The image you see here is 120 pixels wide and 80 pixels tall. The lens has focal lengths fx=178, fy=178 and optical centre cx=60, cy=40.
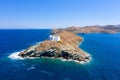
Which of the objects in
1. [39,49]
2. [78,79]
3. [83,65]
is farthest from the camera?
[39,49]

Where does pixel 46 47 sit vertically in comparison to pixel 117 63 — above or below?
above

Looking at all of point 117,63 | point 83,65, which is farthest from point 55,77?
point 117,63

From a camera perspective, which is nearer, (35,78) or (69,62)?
(35,78)

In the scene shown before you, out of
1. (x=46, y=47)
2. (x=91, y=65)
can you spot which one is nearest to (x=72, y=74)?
(x=91, y=65)

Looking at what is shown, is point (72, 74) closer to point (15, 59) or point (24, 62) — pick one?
point (24, 62)

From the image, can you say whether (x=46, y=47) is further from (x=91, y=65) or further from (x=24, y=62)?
(x=91, y=65)

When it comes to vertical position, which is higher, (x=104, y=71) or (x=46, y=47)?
(x=46, y=47)

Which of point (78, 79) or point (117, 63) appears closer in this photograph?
point (78, 79)

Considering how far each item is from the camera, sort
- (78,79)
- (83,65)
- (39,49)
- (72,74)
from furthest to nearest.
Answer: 1. (39,49)
2. (83,65)
3. (72,74)
4. (78,79)

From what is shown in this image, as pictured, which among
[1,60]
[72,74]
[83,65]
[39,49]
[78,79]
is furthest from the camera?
[39,49]
